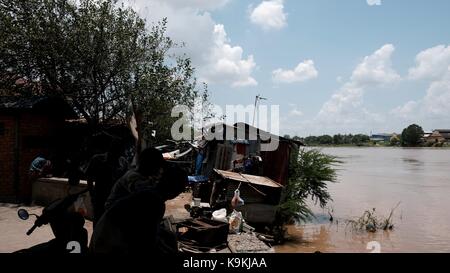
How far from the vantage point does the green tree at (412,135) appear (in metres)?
123

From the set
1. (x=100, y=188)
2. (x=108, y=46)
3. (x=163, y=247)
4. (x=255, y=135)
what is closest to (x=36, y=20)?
(x=108, y=46)

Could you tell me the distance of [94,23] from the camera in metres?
13.3

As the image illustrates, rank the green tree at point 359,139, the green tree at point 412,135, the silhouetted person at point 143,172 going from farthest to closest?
1. the green tree at point 359,139
2. the green tree at point 412,135
3. the silhouetted person at point 143,172

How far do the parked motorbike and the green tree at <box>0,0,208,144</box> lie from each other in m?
8.68

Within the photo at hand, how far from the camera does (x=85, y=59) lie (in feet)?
44.0

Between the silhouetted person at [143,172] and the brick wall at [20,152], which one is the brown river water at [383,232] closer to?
the silhouetted person at [143,172]

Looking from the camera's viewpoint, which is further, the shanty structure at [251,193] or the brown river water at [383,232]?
the brown river water at [383,232]

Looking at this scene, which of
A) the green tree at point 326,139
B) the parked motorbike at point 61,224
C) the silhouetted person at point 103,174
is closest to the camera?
the parked motorbike at point 61,224

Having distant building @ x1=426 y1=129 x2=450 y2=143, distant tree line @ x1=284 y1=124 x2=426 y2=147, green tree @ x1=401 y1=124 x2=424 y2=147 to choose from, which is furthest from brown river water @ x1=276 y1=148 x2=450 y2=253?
distant building @ x1=426 y1=129 x2=450 y2=143

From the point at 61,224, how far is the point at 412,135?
13308 centimetres

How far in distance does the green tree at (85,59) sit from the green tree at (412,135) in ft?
402

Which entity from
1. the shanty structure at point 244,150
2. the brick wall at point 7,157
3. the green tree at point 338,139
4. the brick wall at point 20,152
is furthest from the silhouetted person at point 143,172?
the green tree at point 338,139

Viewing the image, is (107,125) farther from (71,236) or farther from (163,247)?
(163,247)
